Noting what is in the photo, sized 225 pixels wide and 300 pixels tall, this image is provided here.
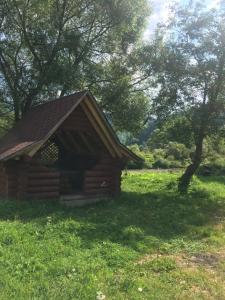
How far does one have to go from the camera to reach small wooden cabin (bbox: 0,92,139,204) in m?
16.3

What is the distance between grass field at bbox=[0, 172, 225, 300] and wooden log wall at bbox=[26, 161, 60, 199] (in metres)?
1.07

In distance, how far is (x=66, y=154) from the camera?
2064cm

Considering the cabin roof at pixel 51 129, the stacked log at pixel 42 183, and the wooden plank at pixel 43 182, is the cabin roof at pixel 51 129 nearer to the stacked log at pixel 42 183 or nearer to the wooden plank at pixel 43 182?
the stacked log at pixel 42 183

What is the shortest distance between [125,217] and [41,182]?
12.2 ft

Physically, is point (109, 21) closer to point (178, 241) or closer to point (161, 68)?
point (161, 68)

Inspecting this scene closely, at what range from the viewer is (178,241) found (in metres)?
11.6

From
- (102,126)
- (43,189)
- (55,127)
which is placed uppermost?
(102,126)

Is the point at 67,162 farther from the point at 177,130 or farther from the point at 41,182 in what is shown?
the point at 177,130

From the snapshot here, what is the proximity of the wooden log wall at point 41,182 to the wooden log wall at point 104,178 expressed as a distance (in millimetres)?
1416

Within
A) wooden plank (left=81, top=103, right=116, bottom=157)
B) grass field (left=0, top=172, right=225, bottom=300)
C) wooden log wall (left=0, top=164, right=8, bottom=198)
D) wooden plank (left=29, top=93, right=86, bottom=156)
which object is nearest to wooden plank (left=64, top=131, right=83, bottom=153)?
wooden plank (left=81, top=103, right=116, bottom=157)

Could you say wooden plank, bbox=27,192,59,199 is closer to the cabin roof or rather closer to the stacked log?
the stacked log

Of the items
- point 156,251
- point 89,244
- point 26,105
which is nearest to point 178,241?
point 156,251

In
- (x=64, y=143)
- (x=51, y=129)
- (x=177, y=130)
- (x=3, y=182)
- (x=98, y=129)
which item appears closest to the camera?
(x=51, y=129)

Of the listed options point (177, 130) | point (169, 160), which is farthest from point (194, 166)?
point (169, 160)
